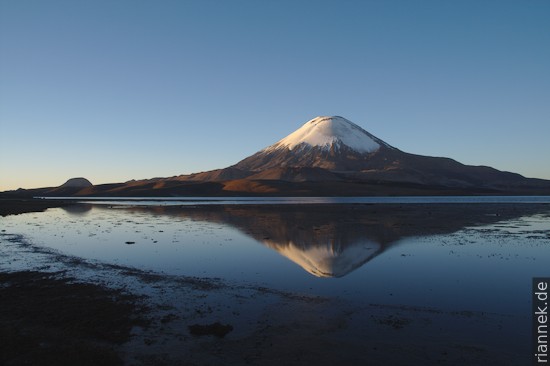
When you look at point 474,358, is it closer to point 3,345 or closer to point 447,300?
point 447,300

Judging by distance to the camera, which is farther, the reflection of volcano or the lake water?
the reflection of volcano

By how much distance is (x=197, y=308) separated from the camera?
53.3 ft

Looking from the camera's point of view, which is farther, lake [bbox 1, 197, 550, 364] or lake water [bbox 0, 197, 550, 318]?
lake water [bbox 0, 197, 550, 318]

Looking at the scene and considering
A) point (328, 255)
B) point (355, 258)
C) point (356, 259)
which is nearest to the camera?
point (356, 259)

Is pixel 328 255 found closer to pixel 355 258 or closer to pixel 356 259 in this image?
pixel 355 258

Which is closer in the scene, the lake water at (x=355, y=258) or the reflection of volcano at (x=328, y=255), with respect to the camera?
the lake water at (x=355, y=258)

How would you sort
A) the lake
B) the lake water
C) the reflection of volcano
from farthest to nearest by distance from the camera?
the reflection of volcano < the lake water < the lake

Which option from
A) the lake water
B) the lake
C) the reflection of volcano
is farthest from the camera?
the reflection of volcano

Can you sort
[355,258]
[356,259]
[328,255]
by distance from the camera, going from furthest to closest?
[328,255]
[355,258]
[356,259]

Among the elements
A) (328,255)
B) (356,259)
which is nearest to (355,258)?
(356,259)

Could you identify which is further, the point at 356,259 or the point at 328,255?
the point at 328,255

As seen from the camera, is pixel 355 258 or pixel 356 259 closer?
pixel 356 259

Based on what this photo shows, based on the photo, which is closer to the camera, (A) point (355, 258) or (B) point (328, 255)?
(A) point (355, 258)

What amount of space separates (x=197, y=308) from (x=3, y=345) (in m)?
6.42
